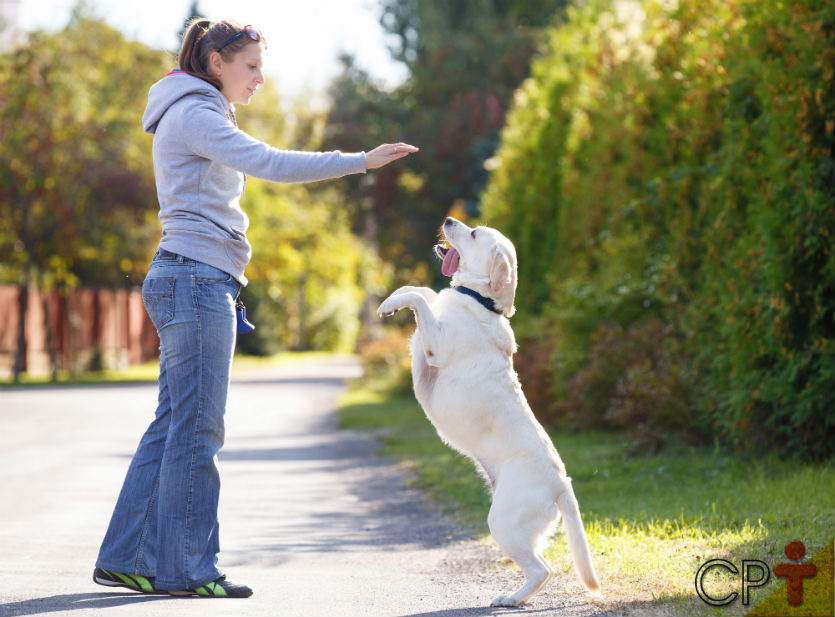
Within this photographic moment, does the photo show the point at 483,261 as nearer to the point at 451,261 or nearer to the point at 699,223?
the point at 451,261

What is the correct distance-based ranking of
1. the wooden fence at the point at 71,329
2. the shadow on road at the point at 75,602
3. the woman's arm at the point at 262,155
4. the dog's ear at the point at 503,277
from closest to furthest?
the shadow on road at the point at 75,602
the woman's arm at the point at 262,155
the dog's ear at the point at 503,277
the wooden fence at the point at 71,329

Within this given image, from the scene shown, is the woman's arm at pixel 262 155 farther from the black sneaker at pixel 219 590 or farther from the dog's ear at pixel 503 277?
the black sneaker at pixel 219 590

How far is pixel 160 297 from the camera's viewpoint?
181 inches

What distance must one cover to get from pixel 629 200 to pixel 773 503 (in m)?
5.09

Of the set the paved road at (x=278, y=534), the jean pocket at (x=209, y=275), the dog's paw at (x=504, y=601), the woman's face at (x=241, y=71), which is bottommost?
the paved road at (x=278, y=534)

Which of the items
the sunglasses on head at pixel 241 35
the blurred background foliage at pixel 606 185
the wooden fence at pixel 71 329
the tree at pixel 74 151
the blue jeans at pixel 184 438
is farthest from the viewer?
the wooden fence at pixel 71 329

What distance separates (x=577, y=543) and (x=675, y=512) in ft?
7.45

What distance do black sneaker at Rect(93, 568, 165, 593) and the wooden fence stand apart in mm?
23263

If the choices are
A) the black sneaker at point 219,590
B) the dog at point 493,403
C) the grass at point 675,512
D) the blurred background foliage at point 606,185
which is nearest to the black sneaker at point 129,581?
the black sneaker at point 219,590

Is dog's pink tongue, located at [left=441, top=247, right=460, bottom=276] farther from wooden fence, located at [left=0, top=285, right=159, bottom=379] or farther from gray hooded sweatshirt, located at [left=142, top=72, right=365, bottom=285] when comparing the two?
wooden fence, located at [left=0, top=285, right=159, bottom=379]

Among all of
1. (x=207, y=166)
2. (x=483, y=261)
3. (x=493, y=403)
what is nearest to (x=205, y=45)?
(x=207, y=166)

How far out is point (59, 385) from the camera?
2580 centimetres

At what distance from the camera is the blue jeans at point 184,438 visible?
14.9 ft

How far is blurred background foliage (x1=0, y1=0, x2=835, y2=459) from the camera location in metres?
7.73
